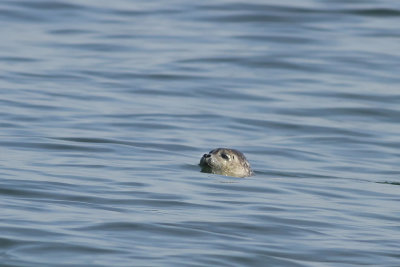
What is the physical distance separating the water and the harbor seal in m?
0.18

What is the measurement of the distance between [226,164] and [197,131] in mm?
3737

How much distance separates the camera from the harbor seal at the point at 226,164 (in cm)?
1559

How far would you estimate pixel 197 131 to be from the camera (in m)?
19.3

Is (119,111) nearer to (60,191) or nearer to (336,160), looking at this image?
(336,160)

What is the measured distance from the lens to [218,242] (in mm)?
10992

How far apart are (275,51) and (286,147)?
9476mm

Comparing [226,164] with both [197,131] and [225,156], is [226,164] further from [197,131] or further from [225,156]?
[197,131]

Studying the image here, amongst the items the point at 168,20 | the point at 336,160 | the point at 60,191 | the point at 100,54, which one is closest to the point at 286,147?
the point at 336,160

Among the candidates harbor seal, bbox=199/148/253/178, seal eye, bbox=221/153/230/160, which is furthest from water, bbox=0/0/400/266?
seal eye, bbox=221/153/230/160

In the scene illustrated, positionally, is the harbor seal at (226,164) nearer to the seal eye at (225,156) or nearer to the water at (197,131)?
the seal eye at (225,156)

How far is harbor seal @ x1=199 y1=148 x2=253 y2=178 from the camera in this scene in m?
15.6

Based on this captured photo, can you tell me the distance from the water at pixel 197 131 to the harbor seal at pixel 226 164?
178 millimetres

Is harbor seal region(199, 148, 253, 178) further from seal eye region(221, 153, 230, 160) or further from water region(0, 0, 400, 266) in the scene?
water region(0, 0, 400, 266)

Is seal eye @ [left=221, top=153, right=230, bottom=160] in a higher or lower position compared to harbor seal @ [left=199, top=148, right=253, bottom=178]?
higher
